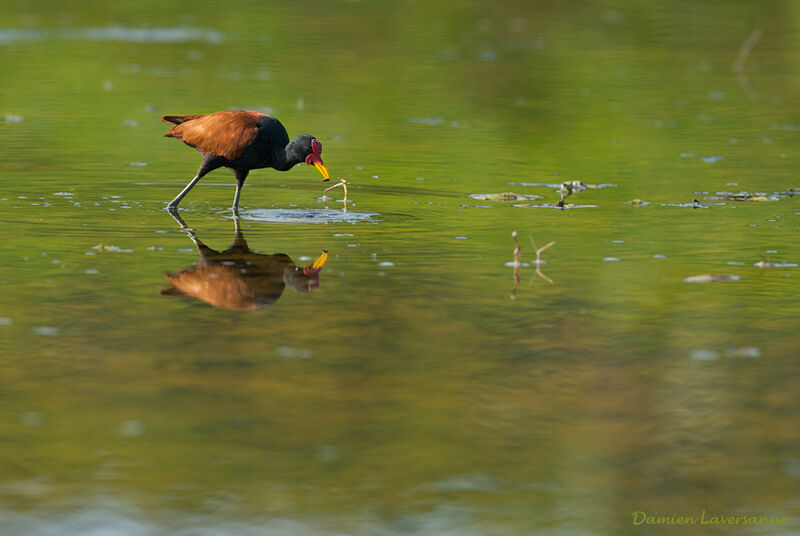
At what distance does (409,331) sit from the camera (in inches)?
335

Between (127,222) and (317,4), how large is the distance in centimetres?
2426

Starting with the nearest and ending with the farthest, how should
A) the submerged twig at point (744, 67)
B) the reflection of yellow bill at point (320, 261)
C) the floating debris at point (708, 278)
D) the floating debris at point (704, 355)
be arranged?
1. the floating debris at point (704, 355)
2. the floating debris at point (708, 278)
3. the reflection of yellow bill at point (320, 261)
4. the submerged twig at point (744, 67)

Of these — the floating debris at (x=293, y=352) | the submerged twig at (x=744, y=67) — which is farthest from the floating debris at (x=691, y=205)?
the submerged twig at (x=744, y=67)

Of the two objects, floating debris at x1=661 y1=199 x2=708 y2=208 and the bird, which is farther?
floating debris at x1=661 y1=199 x2=708 y2=208

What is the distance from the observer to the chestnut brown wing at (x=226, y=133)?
39.8 ft

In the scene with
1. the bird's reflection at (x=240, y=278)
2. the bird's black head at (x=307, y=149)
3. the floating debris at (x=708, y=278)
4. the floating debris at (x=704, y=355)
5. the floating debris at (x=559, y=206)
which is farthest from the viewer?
the floating debris at (x=559, y=206)

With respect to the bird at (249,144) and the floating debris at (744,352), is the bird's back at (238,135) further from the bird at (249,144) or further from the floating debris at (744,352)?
the floating debris at (744,352)

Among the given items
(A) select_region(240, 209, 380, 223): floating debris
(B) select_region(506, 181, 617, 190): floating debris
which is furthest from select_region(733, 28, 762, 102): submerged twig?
(A) select_region(240, 209, 380, 223): floating debris

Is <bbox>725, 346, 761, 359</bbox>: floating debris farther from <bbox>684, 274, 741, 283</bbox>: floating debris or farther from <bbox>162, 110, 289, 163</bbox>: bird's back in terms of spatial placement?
<bbox>162, 110, 289, 163</bbox>: bird's back

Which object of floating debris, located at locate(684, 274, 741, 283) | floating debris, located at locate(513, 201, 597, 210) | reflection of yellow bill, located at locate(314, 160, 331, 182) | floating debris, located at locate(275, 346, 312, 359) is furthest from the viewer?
floating debris, located at locate(513, 201, 597, 210)

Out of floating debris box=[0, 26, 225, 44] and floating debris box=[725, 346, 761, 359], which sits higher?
floating debris box=[0, 26, 225, 44]

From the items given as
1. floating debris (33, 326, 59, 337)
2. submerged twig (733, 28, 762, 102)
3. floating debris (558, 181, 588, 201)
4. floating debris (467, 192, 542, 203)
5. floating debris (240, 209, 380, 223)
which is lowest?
floating debris (33, 326, 59, 337)

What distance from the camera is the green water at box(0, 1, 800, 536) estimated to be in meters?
5.97

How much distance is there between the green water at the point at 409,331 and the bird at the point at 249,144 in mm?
509
